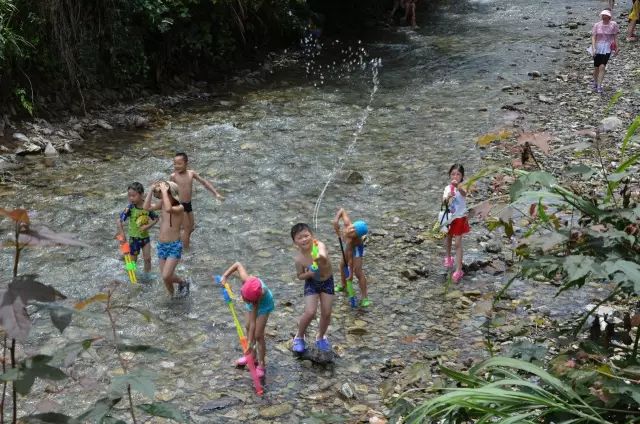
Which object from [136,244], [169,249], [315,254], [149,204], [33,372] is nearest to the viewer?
[33,372]

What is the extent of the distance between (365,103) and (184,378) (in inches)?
406

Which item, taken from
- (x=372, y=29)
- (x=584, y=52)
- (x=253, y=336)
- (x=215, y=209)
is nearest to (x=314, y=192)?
(x=215, y=209)

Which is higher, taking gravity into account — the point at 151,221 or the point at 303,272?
the point at 303,272

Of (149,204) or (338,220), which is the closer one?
(338,220)

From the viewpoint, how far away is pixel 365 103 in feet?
50.6

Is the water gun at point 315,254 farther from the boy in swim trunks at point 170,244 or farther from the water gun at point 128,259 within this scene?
the water gun at point 128,259

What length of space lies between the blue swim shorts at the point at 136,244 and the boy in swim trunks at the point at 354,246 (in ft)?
8.12

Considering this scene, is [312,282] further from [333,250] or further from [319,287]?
[333,250]

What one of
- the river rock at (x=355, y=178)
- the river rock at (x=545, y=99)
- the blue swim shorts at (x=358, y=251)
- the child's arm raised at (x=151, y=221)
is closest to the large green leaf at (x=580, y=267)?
the blue swim shorts at (x=358, y=251)

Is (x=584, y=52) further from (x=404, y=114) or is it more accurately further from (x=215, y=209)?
(x=215, y=209)

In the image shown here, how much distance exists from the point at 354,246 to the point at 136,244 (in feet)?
9.19

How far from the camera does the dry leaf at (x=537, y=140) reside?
3293 millimetres

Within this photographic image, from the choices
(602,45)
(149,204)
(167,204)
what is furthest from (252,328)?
(602,45)

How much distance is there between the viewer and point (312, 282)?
6414 millimetres
